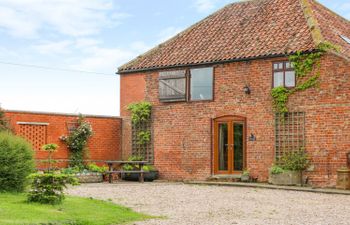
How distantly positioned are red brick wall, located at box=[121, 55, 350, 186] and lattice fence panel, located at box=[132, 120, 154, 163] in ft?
1.06

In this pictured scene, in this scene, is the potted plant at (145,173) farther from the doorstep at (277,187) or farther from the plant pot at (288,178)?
the plant pot at (288,178)

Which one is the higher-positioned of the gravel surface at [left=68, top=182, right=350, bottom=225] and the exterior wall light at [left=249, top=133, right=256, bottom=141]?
the exterior wall light at [left=249, top=133, right=256, bottom=141]

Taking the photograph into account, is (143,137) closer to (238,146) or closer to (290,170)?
(238,146)

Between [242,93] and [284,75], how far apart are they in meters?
1.80

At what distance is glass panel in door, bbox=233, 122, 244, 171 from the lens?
2261 centimetres

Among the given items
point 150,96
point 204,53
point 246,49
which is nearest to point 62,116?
point 150,96

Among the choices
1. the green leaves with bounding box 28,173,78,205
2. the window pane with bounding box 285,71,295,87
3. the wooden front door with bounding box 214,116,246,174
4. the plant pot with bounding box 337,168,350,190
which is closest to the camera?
the green leaves with bounding box 28,173,78,205

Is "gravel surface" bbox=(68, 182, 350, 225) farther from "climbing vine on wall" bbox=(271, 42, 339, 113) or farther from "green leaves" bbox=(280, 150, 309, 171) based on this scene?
"climbing vine on wall" bbox=(271, 42, 339, 113)

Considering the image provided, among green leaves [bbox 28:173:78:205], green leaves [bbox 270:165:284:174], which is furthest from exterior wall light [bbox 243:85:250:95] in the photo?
green leaves [bbox 28:173:78:205]

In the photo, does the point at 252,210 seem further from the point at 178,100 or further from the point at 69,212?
the point at 178,100

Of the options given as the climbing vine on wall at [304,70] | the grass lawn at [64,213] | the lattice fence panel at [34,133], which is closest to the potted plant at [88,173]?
the lattice fence panel at [34,133]

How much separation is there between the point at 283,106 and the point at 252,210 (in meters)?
8.27

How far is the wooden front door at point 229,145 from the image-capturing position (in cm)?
2261

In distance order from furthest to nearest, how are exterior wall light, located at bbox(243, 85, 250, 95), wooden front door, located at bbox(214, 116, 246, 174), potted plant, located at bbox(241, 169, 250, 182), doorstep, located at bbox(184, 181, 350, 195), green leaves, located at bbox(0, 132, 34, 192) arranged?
wooden front door, located at bbox(214, 116, 246, 174) < exterior wall light, located at bbox(243, 85, 250, 95) < potted plant, located at bbox(241, 169, 250, 182) < doorstep, located at bbox(184, 181, 350, 195) < green leaves, located at bbox(0, 132, 34, 192)
